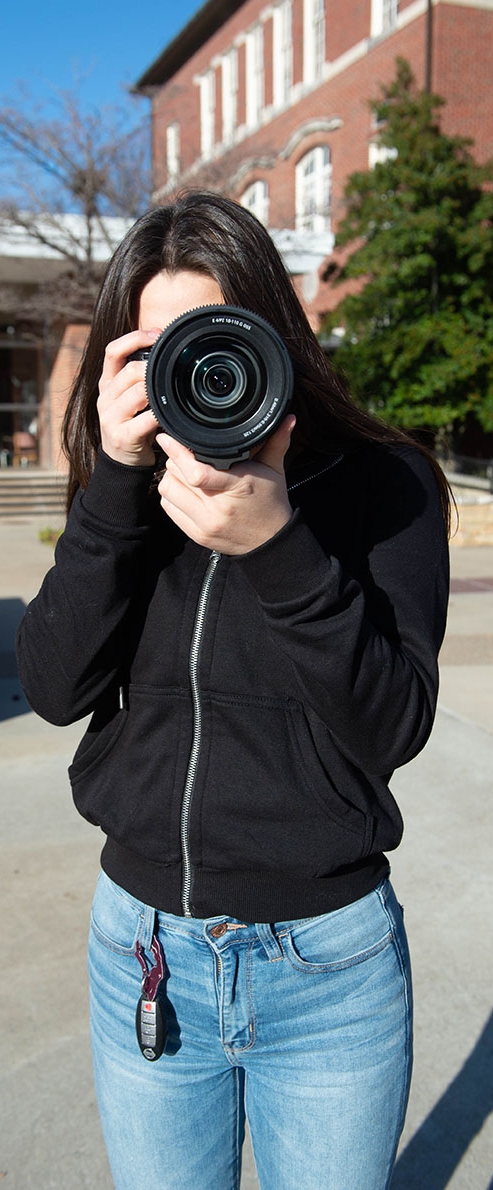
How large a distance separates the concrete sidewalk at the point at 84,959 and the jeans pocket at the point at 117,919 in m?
0.32

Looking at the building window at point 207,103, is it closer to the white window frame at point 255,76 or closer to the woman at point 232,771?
the white window frame at point 255,76

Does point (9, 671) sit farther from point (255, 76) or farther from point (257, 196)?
point (255, 76)

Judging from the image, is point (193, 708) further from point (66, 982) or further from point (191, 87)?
point (191, 87)

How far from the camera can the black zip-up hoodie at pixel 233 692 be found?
1.14 metres

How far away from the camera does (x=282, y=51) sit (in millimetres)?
22828

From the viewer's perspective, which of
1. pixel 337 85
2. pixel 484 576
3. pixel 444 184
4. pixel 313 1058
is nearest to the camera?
pixel 313 1058

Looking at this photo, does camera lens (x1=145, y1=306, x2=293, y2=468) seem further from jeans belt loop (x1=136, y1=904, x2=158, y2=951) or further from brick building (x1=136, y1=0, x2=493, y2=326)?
brick building (x1=136, y1=0, x2=493, y2=326)

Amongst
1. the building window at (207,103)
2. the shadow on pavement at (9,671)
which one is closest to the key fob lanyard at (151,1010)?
the shadow on pavement at (9,671)

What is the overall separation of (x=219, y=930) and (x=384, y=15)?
21.6 m

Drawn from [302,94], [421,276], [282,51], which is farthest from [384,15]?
[421,276]

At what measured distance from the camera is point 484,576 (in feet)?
34.4

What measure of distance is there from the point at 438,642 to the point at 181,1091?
2.18 feet

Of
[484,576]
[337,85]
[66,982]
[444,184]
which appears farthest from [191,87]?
[66,982]

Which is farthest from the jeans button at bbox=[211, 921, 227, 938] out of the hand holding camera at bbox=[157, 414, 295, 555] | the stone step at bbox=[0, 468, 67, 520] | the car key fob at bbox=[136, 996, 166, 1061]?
the stone step at bbox=[0, 468, 67, 520]
